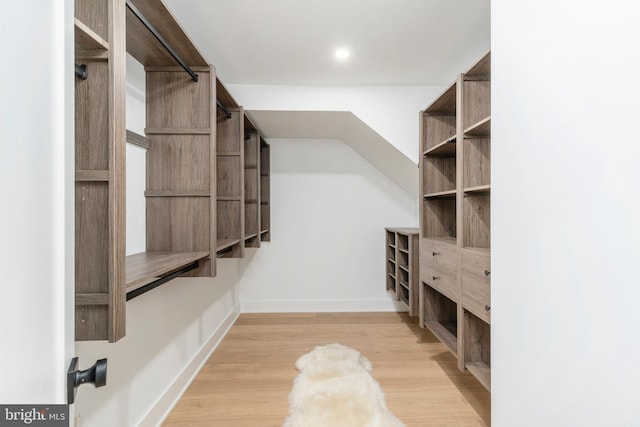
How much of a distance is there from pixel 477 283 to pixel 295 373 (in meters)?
1.41

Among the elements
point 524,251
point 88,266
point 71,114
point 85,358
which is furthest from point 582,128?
point 85,358

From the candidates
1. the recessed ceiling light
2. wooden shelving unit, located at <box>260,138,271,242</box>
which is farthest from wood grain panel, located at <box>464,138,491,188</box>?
wooden shelving unit, located at <box>260,138,271,242</box>

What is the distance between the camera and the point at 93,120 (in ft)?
2.85

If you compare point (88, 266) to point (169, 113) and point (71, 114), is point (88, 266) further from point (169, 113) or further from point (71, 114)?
point (169, 113)

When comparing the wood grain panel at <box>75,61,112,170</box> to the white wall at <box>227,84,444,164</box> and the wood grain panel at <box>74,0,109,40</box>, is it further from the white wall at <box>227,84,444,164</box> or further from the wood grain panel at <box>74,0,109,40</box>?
the white wall at <box>227,84,444,164</box>

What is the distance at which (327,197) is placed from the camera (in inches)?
142

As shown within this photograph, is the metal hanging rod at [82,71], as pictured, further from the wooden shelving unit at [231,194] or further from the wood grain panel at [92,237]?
the wooden shelving unit at [231,194]

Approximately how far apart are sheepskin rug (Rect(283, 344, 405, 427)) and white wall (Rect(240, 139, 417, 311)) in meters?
1.21

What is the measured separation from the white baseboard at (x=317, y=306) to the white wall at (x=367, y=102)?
170cm

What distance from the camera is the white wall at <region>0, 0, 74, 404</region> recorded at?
1.47ft

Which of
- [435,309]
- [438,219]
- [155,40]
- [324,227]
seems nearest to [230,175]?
[155,40]

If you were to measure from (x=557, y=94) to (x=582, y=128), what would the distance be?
0.48 ft

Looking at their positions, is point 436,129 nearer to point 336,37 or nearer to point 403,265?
point 336,37

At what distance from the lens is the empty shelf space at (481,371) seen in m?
1.53
